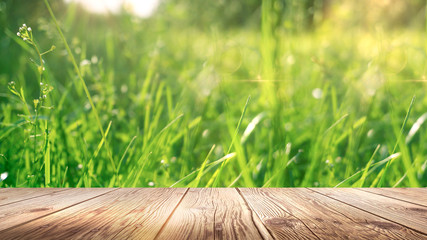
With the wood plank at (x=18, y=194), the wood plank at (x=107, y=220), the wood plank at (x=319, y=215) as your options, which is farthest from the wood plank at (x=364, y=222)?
the wood plank at (x=18, y=194)

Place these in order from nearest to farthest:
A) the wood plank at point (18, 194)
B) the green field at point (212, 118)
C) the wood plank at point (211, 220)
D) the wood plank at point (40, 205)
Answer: the wood plank at point (211, 220)
the wood plank at point (40, 205)
the wood plank at point (18, 194)
the green field at point (212, 118)

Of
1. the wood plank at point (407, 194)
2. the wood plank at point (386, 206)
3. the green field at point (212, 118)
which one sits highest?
the green field at point (212, 118)

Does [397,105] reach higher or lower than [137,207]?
higher

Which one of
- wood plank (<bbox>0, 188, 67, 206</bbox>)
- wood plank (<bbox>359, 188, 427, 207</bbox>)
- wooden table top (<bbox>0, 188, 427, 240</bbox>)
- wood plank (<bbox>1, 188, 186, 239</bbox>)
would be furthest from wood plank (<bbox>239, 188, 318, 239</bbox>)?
wood plank (<bbox>0, 188, 67, 206</bbox>)

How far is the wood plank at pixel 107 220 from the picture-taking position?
1.96 ft

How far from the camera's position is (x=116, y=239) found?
580mm

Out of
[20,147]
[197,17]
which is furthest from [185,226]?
[197,17]

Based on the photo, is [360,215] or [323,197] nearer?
[360,215]

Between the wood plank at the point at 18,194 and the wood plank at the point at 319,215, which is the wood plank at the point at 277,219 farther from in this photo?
the wood plank at the point at 18,194

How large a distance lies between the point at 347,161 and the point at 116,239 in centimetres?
96

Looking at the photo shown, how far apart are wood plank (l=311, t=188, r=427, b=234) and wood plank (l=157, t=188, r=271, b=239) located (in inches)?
10.0

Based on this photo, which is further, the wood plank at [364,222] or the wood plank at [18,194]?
the wood plank at [18,194]

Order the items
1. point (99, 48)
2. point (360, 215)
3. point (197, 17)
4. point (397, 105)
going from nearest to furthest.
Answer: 1. point (360, 215)
2. point (397, 105)
3. point (197, 17)
4. point (99, 48)

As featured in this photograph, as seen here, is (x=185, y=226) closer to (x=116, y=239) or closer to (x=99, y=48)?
(x=116, y=239)
